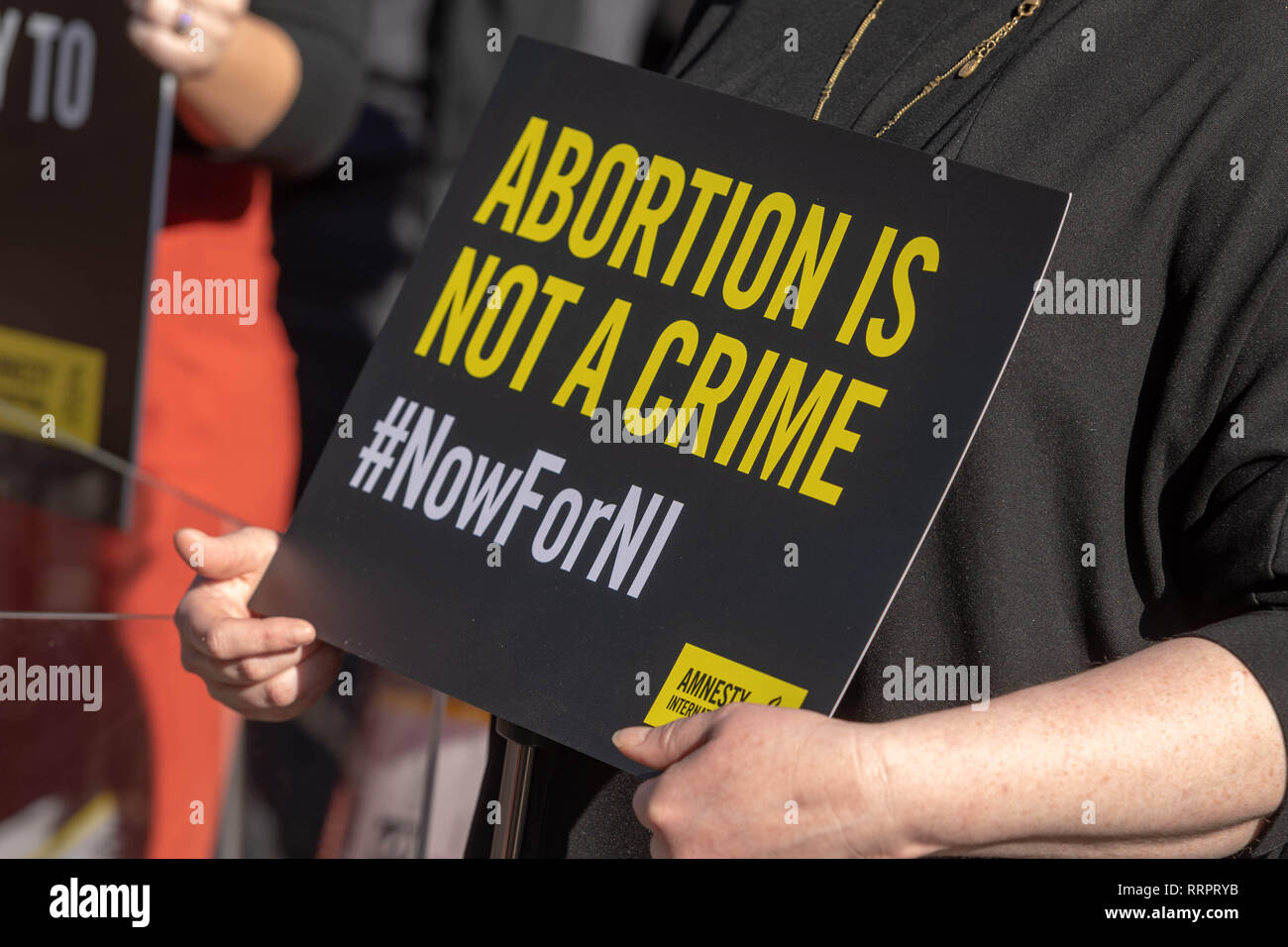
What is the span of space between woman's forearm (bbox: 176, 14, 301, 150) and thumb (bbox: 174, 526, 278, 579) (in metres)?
0.83

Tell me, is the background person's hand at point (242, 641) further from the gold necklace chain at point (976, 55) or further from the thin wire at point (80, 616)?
the thin wire at point (80, 616)

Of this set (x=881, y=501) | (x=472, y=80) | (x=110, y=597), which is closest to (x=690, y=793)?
(x=881, y=501)

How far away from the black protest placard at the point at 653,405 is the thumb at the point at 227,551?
0.19 feet

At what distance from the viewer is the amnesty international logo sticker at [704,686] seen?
77 centimetres

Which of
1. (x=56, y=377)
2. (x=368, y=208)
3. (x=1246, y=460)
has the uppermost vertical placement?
(x=368, y=208)

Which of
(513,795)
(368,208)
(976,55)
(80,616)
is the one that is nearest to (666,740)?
(513,795)

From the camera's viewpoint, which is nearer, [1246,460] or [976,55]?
[1246,460]

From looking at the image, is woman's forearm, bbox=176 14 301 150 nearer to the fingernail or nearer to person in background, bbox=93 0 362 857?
person in background, bbox=93 0 362 857

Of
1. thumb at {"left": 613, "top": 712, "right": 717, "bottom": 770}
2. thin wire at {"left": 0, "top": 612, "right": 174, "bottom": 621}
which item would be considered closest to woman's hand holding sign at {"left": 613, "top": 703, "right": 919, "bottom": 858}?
thumb at {"left": 613, "top": 712, "right": 717, "bottom": 770}

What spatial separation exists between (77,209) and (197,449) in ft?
1.30

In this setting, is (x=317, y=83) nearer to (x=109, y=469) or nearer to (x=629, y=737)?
(x=109, y=469)

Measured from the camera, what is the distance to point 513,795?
0.90m

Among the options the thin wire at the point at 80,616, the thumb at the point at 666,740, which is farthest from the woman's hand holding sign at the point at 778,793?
the thin wire at the point at 80,616
